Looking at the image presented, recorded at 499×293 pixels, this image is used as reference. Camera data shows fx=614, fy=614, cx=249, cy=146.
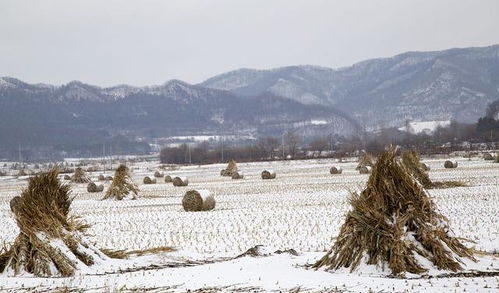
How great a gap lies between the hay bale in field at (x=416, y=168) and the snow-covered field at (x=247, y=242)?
6.18 feet

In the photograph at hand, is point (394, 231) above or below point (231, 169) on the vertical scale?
below

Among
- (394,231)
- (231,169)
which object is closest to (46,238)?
(394,231)

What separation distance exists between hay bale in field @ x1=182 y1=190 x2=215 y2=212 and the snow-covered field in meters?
0.49

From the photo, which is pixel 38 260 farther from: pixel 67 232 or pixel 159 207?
pixel 159 207

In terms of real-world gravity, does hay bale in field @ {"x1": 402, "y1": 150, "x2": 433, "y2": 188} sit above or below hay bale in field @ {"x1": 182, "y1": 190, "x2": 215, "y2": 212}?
above

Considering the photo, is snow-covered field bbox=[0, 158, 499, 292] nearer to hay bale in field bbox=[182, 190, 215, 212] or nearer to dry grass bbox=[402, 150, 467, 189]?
hay bale in field bbox=[182, 190, 215, 212]

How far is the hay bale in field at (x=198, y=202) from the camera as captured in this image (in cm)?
2533

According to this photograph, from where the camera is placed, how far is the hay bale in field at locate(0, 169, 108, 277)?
11.7m

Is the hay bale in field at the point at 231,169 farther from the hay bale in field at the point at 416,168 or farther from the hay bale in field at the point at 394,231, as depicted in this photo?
the hay bale in field at the point at 394,231

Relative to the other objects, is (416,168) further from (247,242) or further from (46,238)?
(46,238)

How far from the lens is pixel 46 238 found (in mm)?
11945

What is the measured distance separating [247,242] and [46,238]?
5.37 meters

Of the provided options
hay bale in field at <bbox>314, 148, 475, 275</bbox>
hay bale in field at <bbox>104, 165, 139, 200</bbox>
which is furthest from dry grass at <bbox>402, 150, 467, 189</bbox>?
hay bale in field at <bbox>314, 148, 475, 275</bbox>

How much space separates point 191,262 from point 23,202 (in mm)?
3651
